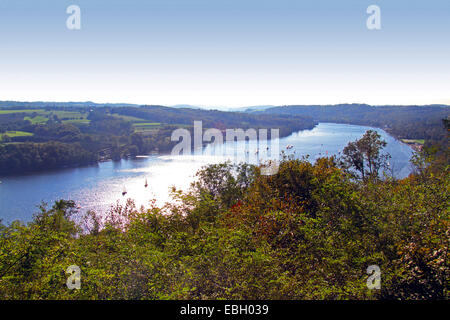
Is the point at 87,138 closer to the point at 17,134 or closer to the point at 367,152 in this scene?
the point at 17,134

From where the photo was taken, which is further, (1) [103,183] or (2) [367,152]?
(1) [103,183]

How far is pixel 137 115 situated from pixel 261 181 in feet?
619

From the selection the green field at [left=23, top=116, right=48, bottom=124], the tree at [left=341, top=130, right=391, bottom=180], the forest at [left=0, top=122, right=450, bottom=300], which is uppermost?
the green field at [left=23, top=116, right=48, bottom=124]

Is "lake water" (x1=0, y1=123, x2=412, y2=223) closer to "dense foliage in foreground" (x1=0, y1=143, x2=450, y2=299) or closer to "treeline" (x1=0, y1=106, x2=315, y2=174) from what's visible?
"treeline" (x1=0, y1=106, x2=315, y2=174)

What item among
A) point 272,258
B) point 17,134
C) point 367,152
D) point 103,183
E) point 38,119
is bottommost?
point 103,183

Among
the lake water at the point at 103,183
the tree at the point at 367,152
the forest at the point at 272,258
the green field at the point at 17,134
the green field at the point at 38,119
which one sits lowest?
the lake water at the point at 103,183

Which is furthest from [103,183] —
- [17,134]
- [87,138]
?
[17,134]

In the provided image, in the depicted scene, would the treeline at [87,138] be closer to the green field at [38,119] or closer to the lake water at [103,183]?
the green field at [38,119]

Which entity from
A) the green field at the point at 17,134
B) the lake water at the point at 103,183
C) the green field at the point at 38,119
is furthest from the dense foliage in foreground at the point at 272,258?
the green field at the point at 38,119

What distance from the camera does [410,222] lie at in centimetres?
1070

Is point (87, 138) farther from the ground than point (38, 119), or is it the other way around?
point (38, 119)
